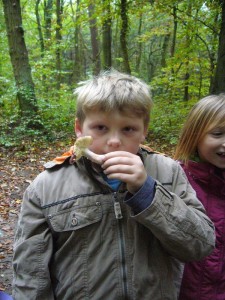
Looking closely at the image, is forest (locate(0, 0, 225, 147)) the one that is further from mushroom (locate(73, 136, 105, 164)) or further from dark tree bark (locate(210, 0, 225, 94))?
mushroom (locate(73, 136, 105, 164))

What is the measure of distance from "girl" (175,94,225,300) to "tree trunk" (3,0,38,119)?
8.00 meters

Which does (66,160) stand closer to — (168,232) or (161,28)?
(168,232)

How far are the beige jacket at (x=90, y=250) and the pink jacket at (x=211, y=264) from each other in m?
0.31

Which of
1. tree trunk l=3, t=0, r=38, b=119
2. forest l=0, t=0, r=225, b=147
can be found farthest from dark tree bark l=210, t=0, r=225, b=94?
tree trunk l=3, t=0, r=38, b=119

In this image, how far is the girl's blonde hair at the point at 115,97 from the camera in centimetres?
146

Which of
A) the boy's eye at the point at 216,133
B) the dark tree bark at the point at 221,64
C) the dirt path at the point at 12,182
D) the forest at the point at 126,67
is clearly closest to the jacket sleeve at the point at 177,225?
the boy's eye at the point at 216,133

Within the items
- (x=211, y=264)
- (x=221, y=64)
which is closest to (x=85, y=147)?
(x=211, y=264)

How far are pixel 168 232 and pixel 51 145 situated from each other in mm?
7700

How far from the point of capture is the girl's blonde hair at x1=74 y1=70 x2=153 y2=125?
1.46 metres

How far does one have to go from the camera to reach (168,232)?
1320 mm

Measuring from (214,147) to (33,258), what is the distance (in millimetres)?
1249

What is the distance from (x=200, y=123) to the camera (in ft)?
6.48

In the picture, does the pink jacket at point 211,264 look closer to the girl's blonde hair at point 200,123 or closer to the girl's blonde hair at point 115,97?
the girl's blonde hair at point 200,123

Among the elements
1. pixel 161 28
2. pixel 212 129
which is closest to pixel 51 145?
pixel 212 129
